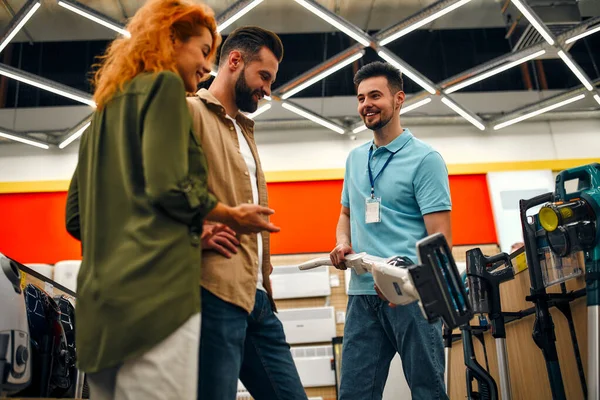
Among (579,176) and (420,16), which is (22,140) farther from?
(579,176)

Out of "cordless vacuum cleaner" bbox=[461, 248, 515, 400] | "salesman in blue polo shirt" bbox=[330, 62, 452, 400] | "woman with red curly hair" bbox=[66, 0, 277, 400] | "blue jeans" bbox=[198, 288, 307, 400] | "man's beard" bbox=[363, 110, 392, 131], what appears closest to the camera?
"woman with red curly hair" bbox=[66, 0, 277, 400]

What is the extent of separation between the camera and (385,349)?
199cm

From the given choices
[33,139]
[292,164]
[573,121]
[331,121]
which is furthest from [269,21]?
[573,121]

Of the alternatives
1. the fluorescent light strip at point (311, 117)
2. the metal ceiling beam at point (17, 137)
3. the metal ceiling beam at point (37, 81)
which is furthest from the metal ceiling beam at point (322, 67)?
the metal ceiling beam at point (17, 137)

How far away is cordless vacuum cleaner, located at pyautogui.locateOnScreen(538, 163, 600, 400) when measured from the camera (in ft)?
5.08

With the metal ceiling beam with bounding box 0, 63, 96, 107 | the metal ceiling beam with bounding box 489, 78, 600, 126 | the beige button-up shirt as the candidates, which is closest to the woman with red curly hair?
the beige button-up shirt

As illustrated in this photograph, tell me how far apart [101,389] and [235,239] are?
456 millimetres

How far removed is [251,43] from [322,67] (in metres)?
4.75

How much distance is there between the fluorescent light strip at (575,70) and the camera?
6.39 m

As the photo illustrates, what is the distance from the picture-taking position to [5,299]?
1.96 m

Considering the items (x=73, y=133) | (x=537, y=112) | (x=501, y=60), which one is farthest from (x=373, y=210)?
(x=73, y=133)

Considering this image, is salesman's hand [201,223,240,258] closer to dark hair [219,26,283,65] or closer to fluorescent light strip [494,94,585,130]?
dark hair [219,26,283,65]

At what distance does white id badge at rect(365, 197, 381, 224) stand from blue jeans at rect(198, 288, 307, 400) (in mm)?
668

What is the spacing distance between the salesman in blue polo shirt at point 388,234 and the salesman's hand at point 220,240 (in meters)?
0.76
